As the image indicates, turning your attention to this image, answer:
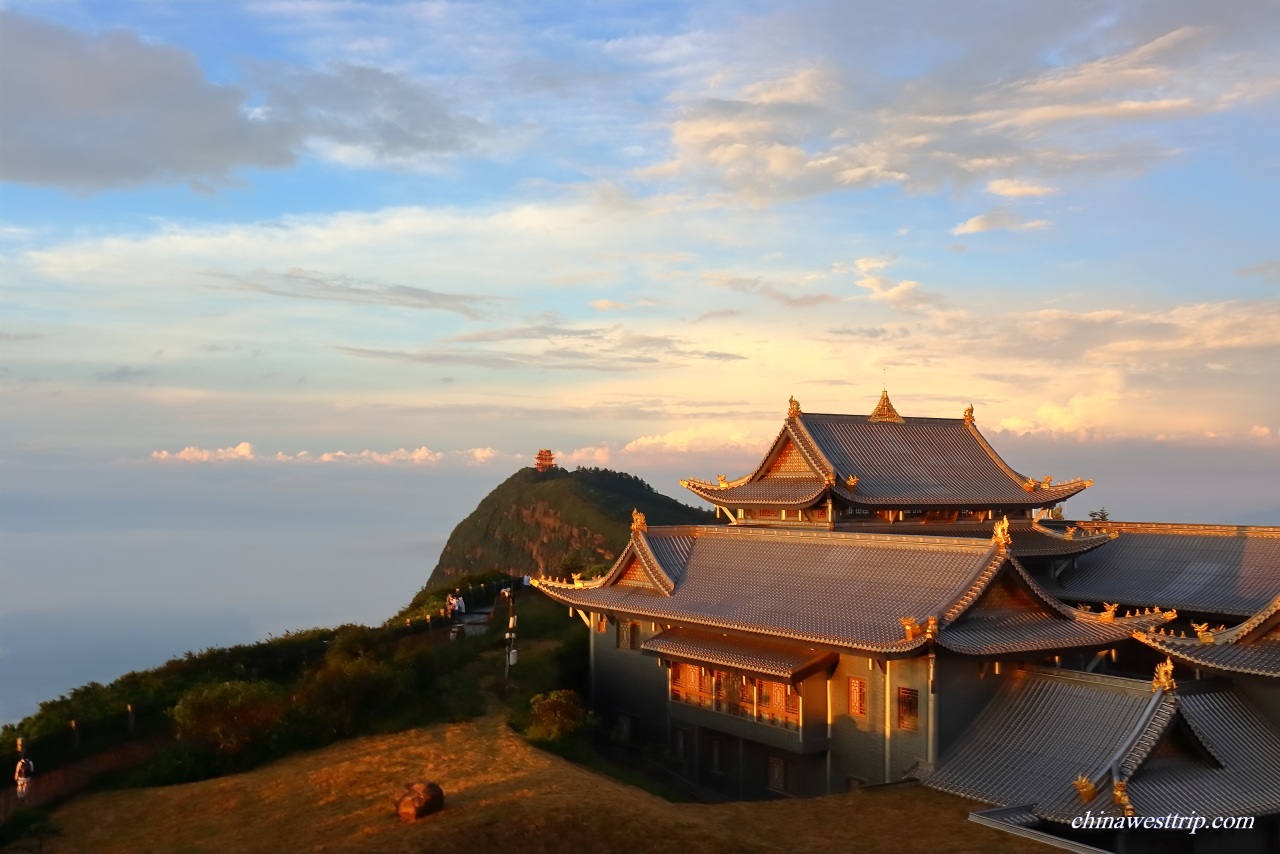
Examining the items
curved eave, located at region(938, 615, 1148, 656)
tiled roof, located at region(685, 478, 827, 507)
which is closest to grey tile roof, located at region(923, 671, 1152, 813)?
curved eave, located at region(938, 615, 1148, 656)

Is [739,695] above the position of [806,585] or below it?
below

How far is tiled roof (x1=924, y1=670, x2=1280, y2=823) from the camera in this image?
2045 centimetres

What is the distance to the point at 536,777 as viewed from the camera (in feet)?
78.7

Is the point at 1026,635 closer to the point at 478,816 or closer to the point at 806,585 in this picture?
the point at 806,585

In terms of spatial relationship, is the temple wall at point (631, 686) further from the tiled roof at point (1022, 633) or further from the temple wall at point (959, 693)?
the tiled roof at point (1022, 633)

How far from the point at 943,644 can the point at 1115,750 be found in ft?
13.2

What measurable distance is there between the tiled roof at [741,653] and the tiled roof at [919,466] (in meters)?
7.74

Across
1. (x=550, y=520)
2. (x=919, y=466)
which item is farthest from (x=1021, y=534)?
(x=550, y=520)

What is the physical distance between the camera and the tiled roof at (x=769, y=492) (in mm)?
35562

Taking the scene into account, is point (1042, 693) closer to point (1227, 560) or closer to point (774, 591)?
point (774, 591)

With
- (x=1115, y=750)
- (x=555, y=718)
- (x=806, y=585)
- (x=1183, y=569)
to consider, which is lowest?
(x=555, y=718)

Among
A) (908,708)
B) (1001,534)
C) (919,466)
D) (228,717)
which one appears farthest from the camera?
(919,466)

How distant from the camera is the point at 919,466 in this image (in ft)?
124

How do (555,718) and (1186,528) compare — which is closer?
(555,718)
